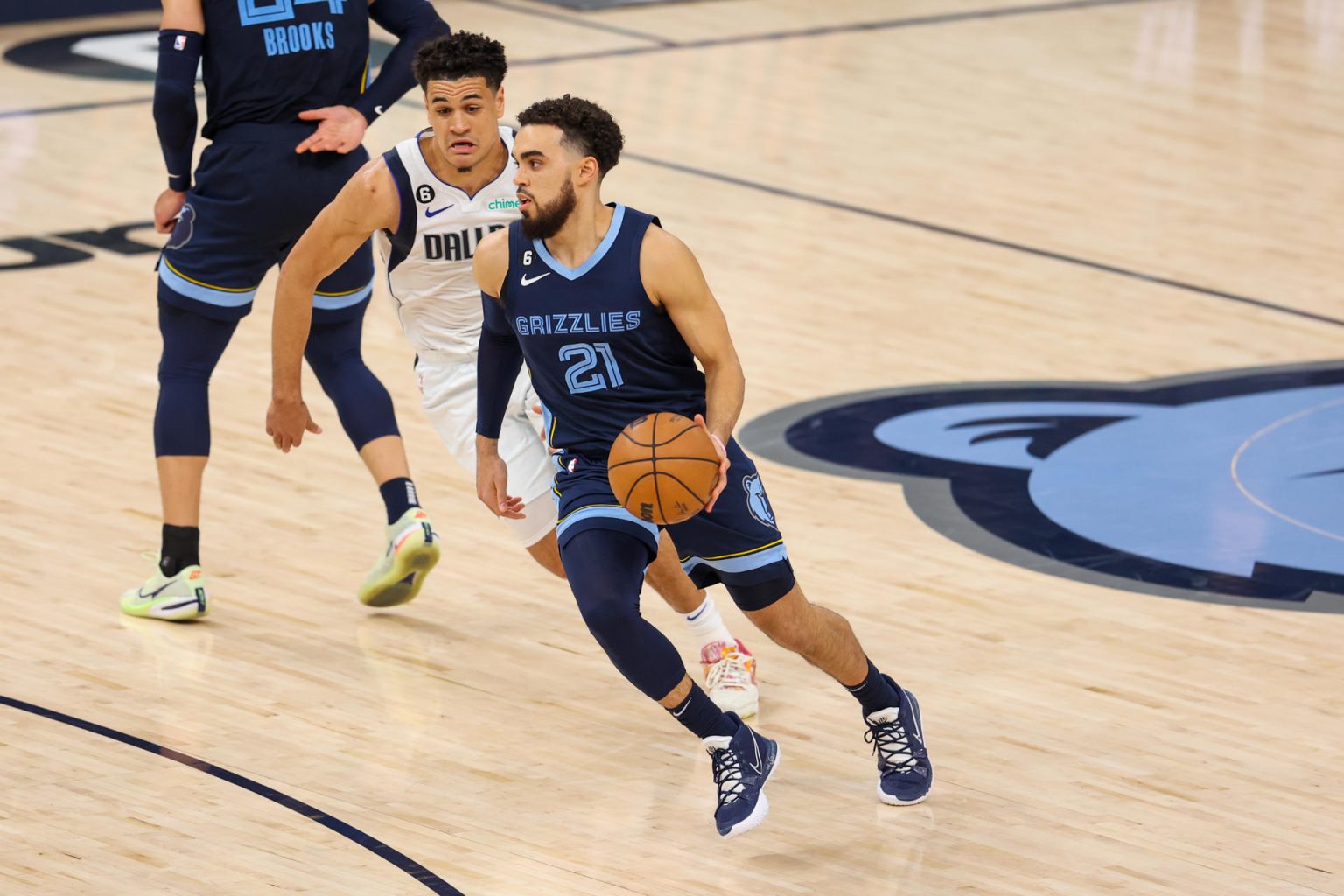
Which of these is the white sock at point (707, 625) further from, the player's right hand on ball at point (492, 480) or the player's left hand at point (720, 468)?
the player's left hand at point (720, 468)

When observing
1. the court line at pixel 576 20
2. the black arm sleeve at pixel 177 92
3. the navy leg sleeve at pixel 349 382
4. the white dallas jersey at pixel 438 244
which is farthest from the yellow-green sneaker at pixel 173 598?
the court line at pixel 576 20

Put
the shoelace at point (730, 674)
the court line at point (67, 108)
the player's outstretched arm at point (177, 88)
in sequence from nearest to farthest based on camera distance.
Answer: the shoelace at point (730, 674), the player's outstretched arm at point (177, 88), the court line at point (67, 108)

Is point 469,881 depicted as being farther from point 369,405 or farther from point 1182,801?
point 369,405

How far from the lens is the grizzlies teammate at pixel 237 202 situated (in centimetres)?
607

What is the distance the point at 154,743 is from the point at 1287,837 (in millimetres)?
2621

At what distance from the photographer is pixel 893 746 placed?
498 centimetres

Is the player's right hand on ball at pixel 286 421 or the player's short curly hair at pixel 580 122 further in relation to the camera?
the player's right hand on ball at pixel 286 421

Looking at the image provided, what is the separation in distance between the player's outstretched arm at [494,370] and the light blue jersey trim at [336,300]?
126cm

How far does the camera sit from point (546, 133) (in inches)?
182

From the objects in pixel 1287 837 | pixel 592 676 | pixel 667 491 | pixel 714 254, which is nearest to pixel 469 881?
pixel 667 491

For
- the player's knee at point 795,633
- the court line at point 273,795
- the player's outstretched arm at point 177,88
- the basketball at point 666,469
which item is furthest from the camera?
the player's outstretched arm at point 177,88

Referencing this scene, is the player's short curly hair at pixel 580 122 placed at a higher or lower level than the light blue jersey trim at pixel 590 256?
higher

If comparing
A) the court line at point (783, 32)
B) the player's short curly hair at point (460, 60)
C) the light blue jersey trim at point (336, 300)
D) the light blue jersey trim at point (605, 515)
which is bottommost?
the court line at point (783, 32)

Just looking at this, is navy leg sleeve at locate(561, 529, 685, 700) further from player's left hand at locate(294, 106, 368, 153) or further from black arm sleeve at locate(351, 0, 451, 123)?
black arm sleeve at locate(351, 0, 451, 123)
